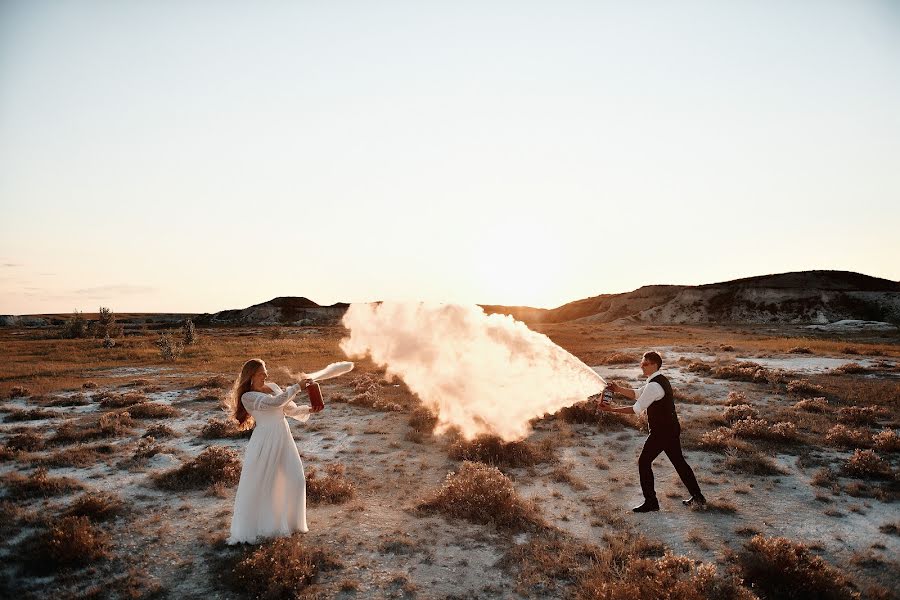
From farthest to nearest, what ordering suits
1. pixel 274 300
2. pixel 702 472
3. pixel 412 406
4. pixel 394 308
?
pixel 274 300 → pixel 412 406 → pixel 394 308 → pixel 702 472

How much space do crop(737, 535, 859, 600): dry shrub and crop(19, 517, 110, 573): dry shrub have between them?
10534 millimetres

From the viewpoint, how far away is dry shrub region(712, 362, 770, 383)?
912 inches

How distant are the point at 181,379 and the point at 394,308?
19250mm

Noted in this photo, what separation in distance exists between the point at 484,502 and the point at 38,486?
33.5 ft

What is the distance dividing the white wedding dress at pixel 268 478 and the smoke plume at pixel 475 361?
4431 mm

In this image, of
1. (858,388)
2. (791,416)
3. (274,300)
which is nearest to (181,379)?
(791,416)

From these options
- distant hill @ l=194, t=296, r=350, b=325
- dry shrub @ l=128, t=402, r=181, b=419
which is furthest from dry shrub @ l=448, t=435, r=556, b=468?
distant hill @ l=194, t=296, r=350, b=325

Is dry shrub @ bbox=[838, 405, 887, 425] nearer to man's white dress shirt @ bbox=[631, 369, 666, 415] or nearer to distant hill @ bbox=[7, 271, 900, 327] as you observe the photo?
man's white dress shirt @ bbox=[631, 369, 666, 415]

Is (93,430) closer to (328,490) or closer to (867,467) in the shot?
(328,490)

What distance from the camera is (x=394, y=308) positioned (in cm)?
1466

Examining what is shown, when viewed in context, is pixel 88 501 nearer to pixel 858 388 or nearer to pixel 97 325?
pixel 858 388

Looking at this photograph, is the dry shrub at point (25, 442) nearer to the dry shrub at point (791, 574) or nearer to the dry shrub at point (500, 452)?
the dry shrub at point (500, 452)

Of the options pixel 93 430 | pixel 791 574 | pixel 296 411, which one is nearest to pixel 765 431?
pixel 791 574

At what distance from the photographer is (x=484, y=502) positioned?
9.41m
